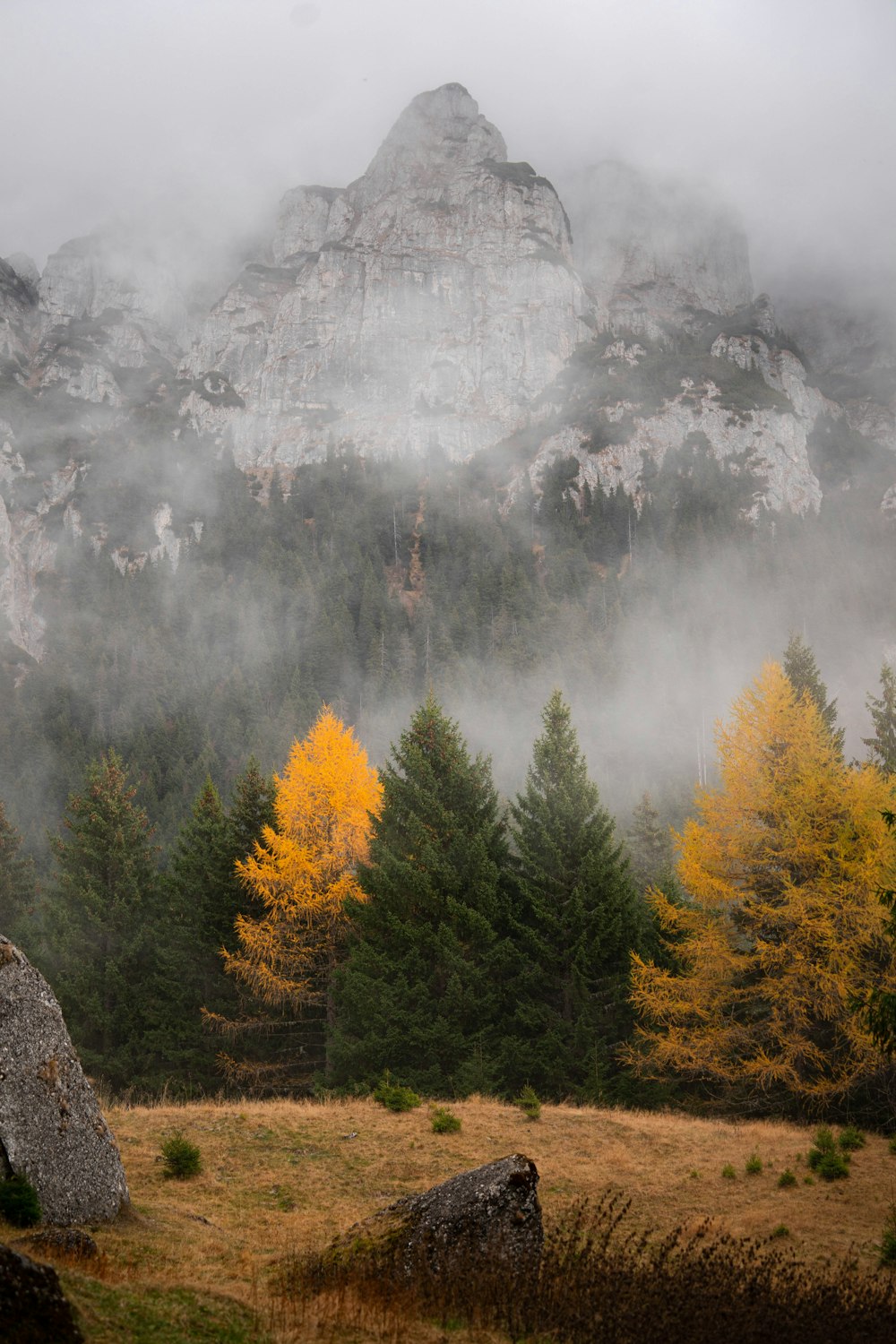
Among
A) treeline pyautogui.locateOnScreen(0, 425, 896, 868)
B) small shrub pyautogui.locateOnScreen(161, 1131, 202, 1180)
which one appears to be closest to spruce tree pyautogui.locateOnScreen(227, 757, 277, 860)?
small shrub pyautogui.locateOnScreen(161, 1131, 202, 1180)

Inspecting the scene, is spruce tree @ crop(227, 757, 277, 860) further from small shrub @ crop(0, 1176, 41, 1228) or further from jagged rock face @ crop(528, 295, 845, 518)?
jagged rock face @ crop(528, 295, 845, 518)

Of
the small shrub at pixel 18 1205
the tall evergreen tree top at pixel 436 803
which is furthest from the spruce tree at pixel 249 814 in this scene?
the small shrub at pixel 18 1205

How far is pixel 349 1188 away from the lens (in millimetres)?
11984

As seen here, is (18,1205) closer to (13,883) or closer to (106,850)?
(106,850)

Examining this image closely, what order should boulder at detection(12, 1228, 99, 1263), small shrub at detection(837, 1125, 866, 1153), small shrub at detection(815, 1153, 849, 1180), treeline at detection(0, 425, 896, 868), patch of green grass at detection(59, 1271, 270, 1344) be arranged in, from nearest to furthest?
patch of green grass at detection(59, 1271, 270, 1344)
boulder at detection(12, 1228, 99, 1263)
small shrub at detection(815, 1153, 849, 1180)
small shrub at detection(837, 1125, 866, 1153)
treeline at detection(0, 425, 896, 868)

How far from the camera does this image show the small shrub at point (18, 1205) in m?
8.09

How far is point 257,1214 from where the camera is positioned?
34.8ft

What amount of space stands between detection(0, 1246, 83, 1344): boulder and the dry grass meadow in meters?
0.44

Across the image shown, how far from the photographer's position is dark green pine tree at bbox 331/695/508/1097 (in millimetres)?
21547

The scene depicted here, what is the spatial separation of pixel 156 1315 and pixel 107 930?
86.5 feet

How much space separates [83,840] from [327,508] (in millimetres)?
147429

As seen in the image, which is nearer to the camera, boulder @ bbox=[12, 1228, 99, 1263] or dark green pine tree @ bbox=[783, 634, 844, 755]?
boulder @ bbox=[12, 1228, 99, 1263]

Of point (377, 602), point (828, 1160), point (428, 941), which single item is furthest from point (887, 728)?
point (377, 602)

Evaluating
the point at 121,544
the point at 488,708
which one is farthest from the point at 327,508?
the point at 488,708
